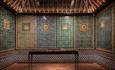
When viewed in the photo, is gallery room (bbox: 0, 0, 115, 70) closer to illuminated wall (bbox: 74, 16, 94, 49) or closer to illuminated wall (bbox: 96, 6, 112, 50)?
illuminated wall (bbox: 74, 16, 94, 49)

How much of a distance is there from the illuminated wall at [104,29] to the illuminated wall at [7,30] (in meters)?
5.06

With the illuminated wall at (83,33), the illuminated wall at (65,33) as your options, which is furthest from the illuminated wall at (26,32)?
the illuminated wall at (83,33)

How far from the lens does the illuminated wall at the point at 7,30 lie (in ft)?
27.7

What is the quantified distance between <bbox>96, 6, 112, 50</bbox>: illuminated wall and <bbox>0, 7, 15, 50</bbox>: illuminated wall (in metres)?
5.06

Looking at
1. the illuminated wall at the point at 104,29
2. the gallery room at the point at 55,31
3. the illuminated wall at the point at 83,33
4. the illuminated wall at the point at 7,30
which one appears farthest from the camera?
the illuminated wall at the point at 83,33

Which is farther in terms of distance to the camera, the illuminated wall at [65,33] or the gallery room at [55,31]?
the illuminated wall at [65,33]

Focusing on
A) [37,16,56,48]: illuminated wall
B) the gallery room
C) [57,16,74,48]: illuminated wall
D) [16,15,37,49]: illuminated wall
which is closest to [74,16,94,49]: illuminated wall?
the gallery room

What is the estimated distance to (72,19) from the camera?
10969mm

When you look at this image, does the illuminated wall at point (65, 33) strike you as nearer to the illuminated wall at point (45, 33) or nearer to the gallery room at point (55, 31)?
the gallery room at point (55, 31)

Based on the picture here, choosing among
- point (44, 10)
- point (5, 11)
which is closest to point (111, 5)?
point (44, 10)

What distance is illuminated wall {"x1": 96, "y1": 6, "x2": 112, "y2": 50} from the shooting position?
8094 mm

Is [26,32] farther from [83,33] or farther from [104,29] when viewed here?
[104,29]

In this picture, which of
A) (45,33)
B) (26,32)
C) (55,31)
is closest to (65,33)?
(55,31)

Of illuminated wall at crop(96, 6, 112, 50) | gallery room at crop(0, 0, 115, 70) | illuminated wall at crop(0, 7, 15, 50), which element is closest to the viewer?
illuminated wall at crop(96, 6, 112, 50)
